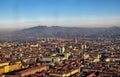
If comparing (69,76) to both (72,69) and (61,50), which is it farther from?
(61,50)

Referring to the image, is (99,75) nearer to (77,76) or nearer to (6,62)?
(77,76)

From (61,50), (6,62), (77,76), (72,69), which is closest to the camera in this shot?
(77,76)

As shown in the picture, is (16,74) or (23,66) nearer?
(16,74)

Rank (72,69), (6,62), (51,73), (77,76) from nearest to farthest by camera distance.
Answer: (77,76)
(51,73)
(72,69)
(6,62)

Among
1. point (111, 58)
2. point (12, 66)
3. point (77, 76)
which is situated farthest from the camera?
point (111, 58)

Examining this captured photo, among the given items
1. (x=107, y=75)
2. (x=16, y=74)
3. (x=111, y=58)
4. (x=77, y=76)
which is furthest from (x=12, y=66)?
(x=111, y=58)

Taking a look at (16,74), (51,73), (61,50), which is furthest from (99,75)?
(61,50)

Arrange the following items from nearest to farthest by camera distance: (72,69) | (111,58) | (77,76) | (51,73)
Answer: (77,76) < (51,73) < (72,69) < (111,58)

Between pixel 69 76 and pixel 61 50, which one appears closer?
pixel 69 76
